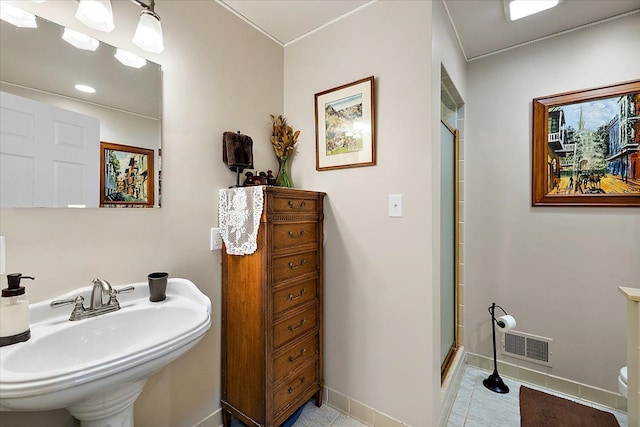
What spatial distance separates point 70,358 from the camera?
1.01m

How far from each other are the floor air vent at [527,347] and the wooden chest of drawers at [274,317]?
60.0 inches

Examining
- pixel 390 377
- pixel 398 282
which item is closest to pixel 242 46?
pixel 398 282

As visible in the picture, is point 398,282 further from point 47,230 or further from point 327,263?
point 47,230

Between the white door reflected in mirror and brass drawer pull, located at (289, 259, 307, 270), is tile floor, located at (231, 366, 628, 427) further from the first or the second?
the white door reflected in mirror

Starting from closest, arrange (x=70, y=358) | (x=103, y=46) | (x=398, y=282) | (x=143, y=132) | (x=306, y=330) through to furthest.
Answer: (x=70, y=358) < (x=103, y=46) < (x=143, y=132) < (x=398, y=282) < (x=306, y=330)

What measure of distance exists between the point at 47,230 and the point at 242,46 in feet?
4.83

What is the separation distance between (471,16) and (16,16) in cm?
230

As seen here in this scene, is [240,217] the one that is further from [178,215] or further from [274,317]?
[274,317]

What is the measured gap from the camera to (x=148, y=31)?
4.11ft

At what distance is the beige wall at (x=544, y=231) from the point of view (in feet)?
5.97

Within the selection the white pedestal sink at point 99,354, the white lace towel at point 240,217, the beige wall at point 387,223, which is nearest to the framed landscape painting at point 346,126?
the beige wall at point 387,223

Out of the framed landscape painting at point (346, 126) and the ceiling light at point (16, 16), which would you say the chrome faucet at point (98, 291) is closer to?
the ceiling light at point (16, 16)

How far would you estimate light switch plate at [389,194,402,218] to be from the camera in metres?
1.57

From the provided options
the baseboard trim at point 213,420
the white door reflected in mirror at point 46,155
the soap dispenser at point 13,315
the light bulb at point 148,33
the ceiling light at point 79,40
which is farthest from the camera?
the baseboard trim at point 213,420
